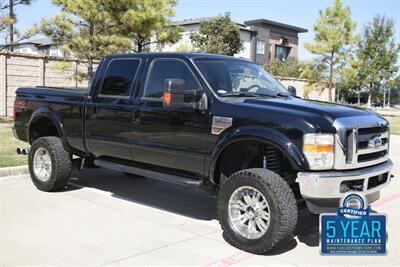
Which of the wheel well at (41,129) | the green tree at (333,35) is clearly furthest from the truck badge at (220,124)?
the green tree at (333,35)

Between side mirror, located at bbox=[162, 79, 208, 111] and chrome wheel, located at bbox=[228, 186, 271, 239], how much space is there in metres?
1.06

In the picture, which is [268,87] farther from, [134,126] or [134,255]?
[134,255]

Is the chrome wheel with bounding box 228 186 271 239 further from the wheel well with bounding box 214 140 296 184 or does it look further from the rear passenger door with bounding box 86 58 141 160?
the rear passenger door with bounding box 86 58 141 160

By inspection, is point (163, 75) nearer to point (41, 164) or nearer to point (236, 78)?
point (236, 78)

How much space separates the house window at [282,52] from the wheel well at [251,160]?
5590 centimetres

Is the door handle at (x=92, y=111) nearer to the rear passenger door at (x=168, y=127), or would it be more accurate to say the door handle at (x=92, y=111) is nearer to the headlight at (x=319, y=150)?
the rear passenger door at (x=168, y=127)

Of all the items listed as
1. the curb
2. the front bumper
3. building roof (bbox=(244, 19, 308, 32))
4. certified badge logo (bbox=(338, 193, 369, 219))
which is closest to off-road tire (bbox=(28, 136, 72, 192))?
the curb

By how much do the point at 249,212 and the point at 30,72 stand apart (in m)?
14.7

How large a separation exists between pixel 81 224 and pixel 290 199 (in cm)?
248

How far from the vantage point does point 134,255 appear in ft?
15.1

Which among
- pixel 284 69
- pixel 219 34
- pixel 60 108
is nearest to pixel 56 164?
pixel 60 108

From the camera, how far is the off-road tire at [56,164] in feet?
22.5

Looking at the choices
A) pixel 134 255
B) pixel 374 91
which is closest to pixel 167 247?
pixel 134 255

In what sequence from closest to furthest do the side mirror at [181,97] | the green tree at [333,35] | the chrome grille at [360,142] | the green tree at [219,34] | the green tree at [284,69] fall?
1. the chrome grille at [360,142]
2. the side mirror at [181,97]
3. the green tree at [333,35]
4. the green tree at [219,34]
5. the green tree at [284,69]
